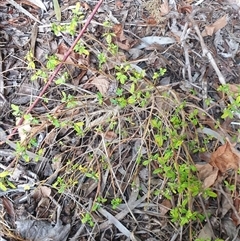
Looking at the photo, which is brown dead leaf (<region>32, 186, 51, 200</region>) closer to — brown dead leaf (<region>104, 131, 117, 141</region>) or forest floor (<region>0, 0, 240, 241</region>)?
forest floor (<region>0, 0, 240, 241</region>)

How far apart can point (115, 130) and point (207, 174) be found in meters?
0.32

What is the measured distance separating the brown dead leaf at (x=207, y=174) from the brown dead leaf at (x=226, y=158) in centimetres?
2

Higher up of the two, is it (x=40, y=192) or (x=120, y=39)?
(x=120, y=39)

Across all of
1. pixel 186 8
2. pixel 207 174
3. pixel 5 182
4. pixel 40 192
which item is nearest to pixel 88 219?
pixel 40 192

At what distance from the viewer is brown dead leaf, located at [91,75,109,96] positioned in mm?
1497

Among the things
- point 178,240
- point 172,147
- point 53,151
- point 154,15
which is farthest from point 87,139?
point 154,15

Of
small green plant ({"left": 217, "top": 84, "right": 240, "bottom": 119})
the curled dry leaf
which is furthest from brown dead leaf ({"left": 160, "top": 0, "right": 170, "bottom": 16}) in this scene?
the curled dry leaf

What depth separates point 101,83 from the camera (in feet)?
4.93

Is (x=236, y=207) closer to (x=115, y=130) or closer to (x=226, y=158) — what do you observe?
(x=226, y=158)

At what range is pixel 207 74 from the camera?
1.59 meters

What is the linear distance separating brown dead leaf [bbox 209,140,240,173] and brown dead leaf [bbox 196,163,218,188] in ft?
0.06

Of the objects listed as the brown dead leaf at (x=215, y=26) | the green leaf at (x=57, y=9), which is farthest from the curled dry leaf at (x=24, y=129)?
the brown dead leaf at (x=215, y=26)

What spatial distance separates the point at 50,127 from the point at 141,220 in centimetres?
41

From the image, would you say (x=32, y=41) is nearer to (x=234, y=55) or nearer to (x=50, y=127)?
(x=50, y=127)
